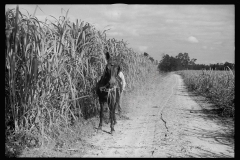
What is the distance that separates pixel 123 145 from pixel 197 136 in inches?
69.4

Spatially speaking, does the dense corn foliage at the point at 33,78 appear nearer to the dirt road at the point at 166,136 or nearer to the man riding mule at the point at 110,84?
the man riding mule at the point at 110,84

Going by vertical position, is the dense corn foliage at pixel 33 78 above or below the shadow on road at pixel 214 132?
above

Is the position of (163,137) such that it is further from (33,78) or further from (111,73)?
(33,78)

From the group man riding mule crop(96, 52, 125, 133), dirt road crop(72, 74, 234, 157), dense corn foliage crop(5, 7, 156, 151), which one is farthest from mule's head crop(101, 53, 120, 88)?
dirt road crop(72, 74, 234, 157)

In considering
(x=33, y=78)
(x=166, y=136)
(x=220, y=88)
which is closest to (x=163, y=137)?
(x=166, y=136)

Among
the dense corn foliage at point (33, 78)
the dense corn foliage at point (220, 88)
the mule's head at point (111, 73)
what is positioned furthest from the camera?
the dense corn foliage at point (220, 88)

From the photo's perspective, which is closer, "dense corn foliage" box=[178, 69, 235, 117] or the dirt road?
the dirt road

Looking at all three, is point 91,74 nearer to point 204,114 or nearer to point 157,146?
point 157,146

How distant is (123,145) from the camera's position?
4.18 metres

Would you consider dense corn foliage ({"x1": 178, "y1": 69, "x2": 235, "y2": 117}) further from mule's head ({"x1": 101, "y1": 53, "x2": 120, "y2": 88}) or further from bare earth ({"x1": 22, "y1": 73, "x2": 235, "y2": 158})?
mule's head ({"x1": 101, "y1": 53, "x2": 120, "y2": 88})

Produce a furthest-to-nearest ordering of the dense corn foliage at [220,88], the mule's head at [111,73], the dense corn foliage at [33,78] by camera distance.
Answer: the dense corn foliage at [220,88]
the mule's head at [111,73]
the dense corn foliage at [33,78]

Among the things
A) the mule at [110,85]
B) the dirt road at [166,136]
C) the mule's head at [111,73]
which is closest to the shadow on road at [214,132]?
the dirt road at [166,136]

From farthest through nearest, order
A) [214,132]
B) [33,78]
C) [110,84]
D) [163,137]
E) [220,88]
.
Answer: [220,88]
[214,132]
[110,84]
[163,137]
[33,78]

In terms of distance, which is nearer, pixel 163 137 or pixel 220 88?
pixel 163 137
